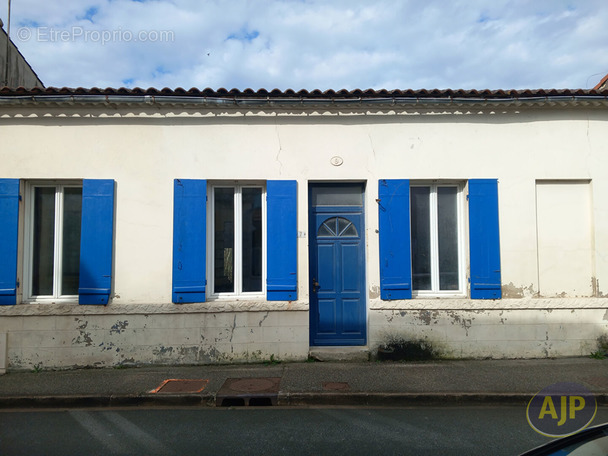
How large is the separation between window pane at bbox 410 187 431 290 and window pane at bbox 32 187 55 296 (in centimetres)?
581

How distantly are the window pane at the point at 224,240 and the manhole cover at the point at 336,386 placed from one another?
221 centimetres

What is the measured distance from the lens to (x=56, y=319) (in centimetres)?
612

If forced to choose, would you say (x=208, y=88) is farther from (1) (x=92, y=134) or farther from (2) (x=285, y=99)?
(1) (x=92, y=134)

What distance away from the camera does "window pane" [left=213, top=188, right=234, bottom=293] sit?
6.54 metres

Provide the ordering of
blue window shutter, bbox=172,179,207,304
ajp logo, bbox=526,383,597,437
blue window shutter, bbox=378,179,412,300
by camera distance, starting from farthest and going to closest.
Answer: blue window shutter, bbox=378,179,412,300, blue window shutter, bbox=172,179,207,304, ajp logo, bbox=526,383,597,437

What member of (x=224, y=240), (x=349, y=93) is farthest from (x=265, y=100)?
(x=224, y=240)

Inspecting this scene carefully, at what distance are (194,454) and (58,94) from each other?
5.50m

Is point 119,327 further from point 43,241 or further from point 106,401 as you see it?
point 43,241

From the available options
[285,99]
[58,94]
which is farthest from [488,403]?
[58,94]

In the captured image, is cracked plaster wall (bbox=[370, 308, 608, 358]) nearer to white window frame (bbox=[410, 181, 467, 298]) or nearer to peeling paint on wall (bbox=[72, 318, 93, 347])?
white window frame (bbox=[410, 181, 467, 298])

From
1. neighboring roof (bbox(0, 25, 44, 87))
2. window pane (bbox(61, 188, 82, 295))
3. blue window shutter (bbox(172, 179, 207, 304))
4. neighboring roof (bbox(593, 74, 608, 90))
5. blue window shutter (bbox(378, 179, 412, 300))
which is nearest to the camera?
blue window shutter (bbox(172, 179, 207, 304))

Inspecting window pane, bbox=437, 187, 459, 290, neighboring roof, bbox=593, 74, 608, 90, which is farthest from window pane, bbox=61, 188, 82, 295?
neighboring roof, bbox=593, 74, 608, 90

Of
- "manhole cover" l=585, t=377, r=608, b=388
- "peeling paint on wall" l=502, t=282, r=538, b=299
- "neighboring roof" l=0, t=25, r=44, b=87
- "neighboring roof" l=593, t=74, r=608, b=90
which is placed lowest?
"manhole cover" l=585, t=377, r=608, b=388

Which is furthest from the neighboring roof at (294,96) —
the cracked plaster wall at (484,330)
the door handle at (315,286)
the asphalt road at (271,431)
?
the asphalt road at (271,431)
